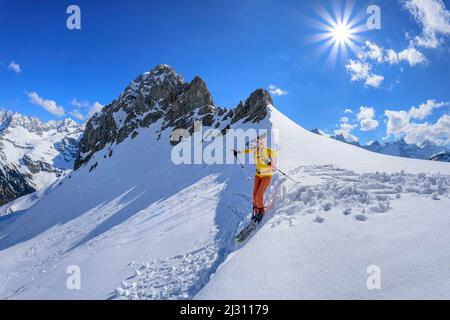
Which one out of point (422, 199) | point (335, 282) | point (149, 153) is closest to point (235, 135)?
point (149, 153)

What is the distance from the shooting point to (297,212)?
32.8 ft

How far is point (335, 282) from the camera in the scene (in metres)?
6.09

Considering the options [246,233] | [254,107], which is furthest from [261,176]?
[254,107]

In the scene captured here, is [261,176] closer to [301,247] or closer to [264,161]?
[264,161]

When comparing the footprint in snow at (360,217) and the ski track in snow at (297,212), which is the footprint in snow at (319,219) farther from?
the footprint in snow at (360,217)

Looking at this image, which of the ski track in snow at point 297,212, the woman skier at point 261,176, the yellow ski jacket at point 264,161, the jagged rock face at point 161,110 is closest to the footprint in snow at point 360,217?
the ski track in snow at point 297,212

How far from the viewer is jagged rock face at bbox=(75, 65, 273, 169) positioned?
47.8 meters

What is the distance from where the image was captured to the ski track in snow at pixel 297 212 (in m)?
8.25

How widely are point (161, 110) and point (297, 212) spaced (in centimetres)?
7357

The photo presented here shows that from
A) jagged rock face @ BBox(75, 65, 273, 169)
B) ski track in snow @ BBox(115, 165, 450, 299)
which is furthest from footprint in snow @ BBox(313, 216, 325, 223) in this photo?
jagged rock face @ BBox(75, 65, 273, 169)

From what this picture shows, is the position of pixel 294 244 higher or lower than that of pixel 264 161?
lower

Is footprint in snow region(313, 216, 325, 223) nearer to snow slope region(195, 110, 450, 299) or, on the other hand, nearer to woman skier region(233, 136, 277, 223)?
snow slope region(195, 110, 450, 299)

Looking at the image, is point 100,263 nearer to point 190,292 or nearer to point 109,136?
point 190,292

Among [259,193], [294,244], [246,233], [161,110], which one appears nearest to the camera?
[294,244]
